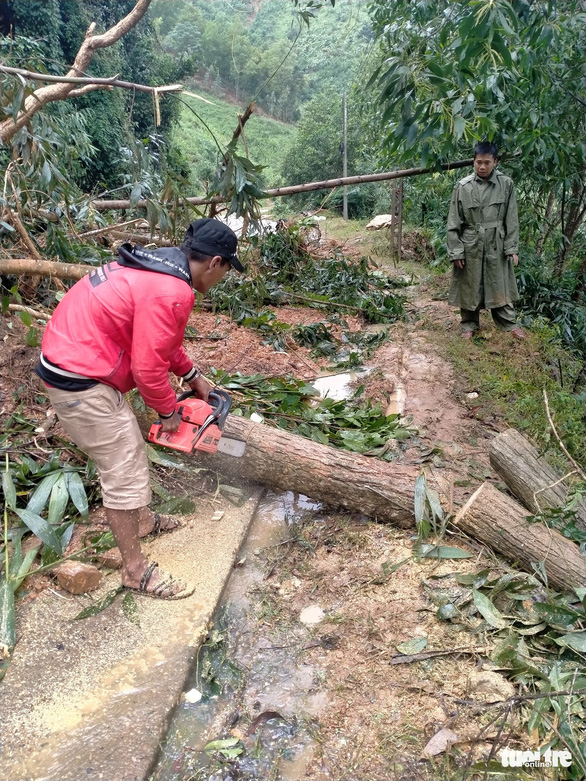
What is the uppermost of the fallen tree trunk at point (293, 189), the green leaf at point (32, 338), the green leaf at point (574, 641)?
the fallen tree trunk at point (293, 189)

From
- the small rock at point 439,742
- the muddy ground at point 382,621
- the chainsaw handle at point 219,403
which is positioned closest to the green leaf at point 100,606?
the muddy ground at point 382,621

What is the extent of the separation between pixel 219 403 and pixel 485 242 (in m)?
3.81

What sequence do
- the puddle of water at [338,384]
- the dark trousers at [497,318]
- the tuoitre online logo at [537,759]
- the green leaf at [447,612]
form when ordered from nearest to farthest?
the tuoitre online logo at [537,759] < the green leaf at [447,612] < the puddle of water at [338,384] < the dark trousers at [497,318]

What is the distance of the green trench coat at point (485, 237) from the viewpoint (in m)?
5.24

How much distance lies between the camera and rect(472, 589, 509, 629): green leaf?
2326 millimetres

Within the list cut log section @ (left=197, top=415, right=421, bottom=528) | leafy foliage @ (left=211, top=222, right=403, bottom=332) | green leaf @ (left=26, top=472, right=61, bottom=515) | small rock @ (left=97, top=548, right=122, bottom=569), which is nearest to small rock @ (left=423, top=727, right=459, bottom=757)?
cut log section @ (left=197, top=415, right=421, bottom=528)

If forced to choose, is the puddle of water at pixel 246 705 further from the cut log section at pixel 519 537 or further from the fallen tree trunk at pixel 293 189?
the fallen tree trunk at pixel 293 189

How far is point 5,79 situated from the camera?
3604 mm

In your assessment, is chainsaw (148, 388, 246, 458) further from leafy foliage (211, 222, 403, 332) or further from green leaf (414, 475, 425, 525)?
leafy foliage (211, 222, 403, 332)

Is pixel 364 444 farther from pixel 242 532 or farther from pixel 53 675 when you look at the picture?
pixel 53 675

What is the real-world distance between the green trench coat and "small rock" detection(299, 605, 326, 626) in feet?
12.7

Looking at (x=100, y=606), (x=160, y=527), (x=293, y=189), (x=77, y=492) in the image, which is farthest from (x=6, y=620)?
(x=293, y=189)

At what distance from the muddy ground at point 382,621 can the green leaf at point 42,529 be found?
63 centimetres

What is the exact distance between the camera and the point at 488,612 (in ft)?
7.77
